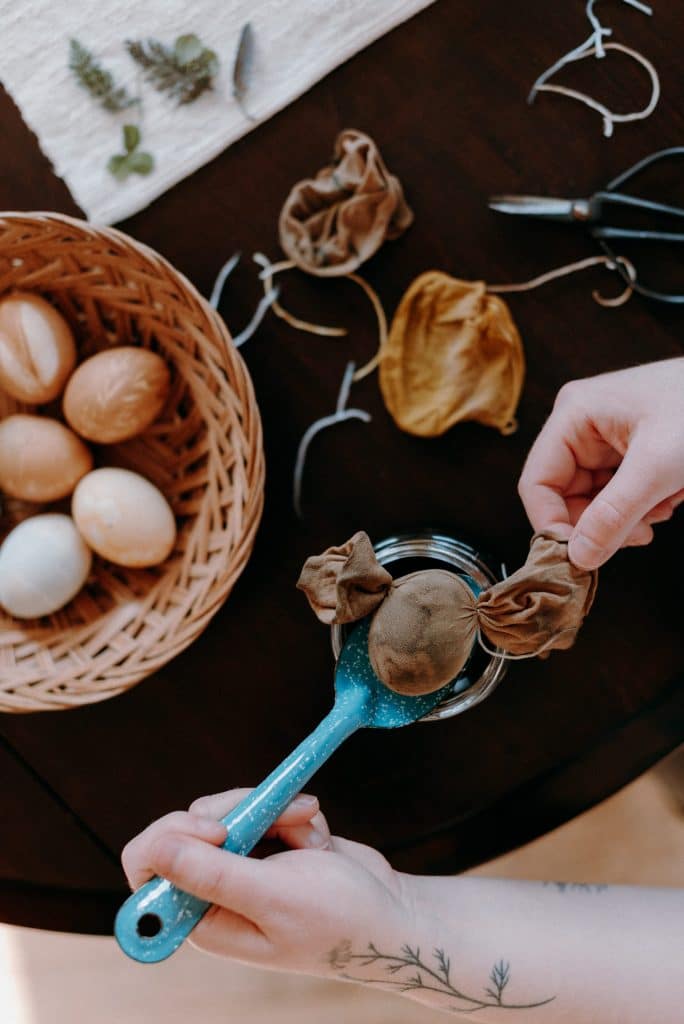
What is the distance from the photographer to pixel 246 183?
2.11 ft

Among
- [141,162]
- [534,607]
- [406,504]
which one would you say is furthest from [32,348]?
[534,607]

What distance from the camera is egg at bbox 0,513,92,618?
1.96 feet

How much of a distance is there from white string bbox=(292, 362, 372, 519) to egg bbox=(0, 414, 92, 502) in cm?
16

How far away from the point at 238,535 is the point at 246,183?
0.91ft

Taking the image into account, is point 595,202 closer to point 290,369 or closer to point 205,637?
point 290,369

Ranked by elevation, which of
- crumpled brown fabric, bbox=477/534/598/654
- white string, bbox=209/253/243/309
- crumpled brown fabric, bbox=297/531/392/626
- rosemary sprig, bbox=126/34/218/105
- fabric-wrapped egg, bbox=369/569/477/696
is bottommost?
crumpled brown fabric, bbox=477/534/598/654

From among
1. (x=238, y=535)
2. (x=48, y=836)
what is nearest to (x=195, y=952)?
(x=48, y=836)

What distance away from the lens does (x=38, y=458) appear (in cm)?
61

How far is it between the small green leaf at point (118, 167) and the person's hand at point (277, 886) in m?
0.46

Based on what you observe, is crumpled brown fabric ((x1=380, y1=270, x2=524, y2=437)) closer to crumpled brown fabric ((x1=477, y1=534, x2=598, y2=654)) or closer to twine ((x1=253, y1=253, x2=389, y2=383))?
twine ((x1=253, y1=253, x2=389, y2=383))

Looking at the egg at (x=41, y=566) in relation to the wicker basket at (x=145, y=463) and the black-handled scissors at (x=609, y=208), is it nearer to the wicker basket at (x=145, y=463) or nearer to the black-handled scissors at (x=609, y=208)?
the wicker basket at (x=145, y=463)

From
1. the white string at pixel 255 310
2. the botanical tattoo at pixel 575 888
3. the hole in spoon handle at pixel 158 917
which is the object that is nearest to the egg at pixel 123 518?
the white string at pixel 255 310

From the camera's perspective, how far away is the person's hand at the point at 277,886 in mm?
405

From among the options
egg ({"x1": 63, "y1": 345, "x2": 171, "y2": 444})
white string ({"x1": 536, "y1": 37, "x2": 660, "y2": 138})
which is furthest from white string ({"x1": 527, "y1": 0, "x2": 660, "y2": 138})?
egg ({"x1": 63, "y1": 345, "x2": 171, "y2": 444})
